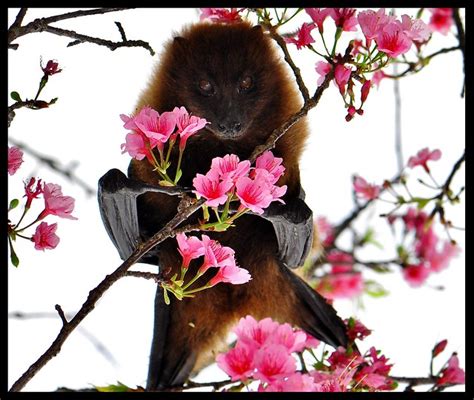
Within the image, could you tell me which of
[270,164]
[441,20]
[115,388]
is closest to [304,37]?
[270,164]

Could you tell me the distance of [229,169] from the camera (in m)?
1.36

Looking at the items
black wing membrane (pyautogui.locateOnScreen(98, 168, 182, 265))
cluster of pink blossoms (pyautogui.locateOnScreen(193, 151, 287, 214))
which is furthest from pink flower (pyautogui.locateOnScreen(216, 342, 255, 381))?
black wing membrane (pyautogui.locateOnScreen(98, 168, 182, 265))

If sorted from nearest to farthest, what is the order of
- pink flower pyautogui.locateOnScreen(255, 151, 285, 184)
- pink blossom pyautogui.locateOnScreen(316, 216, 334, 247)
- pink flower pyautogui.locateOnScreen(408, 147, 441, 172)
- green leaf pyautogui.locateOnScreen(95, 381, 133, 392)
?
pink flower pyautogui.locateOnScreen(255, 151, 285, 184)
green leaf pyautogui.locateOnScreen(95, 381, 133, 392)
pink flower pyautogui.locateOnScreen(408, 147, 441, 172)
pink blossom pyautogui.locateOnScreen(316, 216, 334, 247)

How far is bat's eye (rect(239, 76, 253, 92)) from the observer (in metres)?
1.88

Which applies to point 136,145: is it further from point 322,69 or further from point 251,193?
point 322,69

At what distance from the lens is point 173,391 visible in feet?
6.38

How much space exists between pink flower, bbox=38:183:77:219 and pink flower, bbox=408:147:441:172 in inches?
42.5

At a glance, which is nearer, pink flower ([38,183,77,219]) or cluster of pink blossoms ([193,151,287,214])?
→ cluster of pink blossoms ([193,151,287,214])

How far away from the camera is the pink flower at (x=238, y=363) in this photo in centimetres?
139

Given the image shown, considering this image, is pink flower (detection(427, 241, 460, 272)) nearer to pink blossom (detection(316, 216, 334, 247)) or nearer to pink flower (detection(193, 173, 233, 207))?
pink blossom (detection(316, 216, 334, 247))

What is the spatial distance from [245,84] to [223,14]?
0.18 metres

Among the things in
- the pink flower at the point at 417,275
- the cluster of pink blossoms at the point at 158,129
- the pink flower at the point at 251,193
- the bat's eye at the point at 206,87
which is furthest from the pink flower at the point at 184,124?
the pink flower at the point at 417,275
